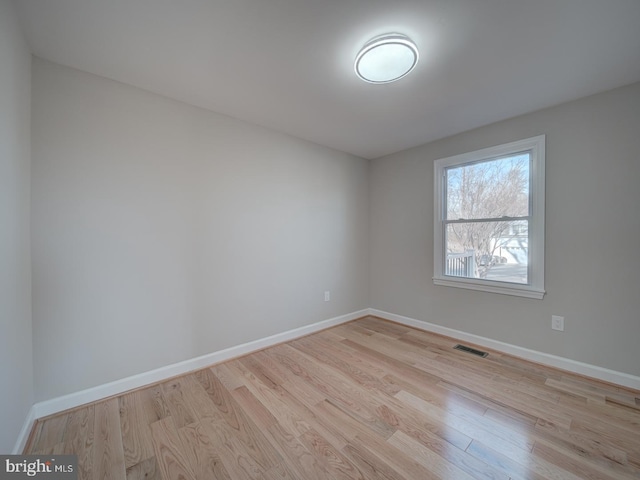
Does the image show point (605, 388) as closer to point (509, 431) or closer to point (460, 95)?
point (509, 431)

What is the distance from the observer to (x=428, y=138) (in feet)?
10.1

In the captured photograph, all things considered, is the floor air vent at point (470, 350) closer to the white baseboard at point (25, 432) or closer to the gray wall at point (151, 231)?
the gray wall at point (151, 231)

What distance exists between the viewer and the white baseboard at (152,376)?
1700 millimetres

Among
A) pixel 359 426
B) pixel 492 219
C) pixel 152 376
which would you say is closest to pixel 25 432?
pixel 152 376

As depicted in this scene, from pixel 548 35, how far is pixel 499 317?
238cm

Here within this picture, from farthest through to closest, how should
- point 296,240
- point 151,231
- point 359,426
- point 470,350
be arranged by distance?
point 296,240, point 470,350, point 151,231, point 359,426

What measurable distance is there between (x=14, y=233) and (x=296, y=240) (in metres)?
2.17

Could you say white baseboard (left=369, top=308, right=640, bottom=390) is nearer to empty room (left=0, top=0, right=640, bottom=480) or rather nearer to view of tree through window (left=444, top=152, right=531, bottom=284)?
empty room (left=0, top=0, right=640, bottom=480)

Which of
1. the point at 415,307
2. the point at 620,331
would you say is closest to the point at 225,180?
the point at 415,307

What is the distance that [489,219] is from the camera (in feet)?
9.00

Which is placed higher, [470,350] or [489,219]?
[489,219]

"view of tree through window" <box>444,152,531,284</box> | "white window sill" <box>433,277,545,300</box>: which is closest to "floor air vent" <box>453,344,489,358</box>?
"white window sill" <box>433,277,545,300</box>

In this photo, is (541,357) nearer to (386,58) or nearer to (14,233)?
(386,58)

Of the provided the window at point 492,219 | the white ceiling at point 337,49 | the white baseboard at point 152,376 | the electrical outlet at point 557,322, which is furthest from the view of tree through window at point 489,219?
the white baseboard at point 152,376
